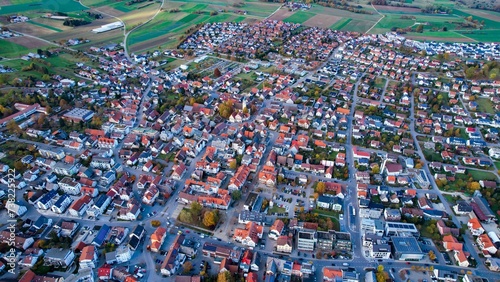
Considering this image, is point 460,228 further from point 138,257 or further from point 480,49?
point 480,49

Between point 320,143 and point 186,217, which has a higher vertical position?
point 320,143

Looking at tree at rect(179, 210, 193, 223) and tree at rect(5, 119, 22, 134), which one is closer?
tree at rect(179, 210, 193, 223)

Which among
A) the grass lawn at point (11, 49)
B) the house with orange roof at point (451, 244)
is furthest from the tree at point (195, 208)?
the grass lawn at point (11, 49)

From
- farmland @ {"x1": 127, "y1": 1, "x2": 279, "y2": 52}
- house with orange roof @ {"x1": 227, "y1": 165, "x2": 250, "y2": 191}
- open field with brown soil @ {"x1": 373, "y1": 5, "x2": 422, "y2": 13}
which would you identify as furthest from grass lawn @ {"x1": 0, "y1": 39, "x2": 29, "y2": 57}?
open field with brown soil @ {"x1": 373, "y1": 5, "x2": 422, "y2": 13}

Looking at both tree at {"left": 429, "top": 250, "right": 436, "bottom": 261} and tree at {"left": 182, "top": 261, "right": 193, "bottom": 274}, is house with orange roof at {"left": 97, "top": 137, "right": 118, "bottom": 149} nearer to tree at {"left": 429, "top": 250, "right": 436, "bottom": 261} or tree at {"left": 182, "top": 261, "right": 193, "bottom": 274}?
tree at {"left": 182, "top": 261, "right": 193, "bottom": 274}

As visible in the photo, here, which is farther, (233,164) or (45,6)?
(45,6)

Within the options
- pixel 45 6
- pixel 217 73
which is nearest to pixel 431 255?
pixel 217 73

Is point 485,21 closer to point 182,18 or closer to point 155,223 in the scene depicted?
point 182,18
